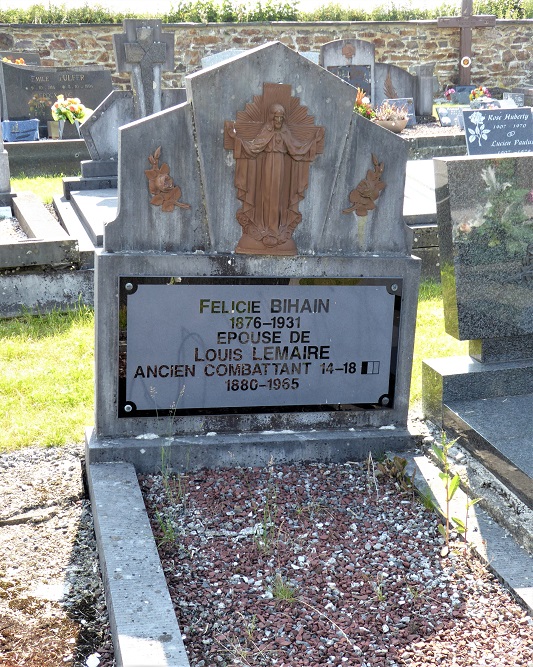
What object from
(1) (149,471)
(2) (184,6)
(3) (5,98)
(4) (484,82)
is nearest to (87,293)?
(1) (149,471)

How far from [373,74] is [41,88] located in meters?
5.86

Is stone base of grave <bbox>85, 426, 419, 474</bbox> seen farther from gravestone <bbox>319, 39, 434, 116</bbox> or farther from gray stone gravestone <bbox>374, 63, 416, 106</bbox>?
gray stone gravestone <bbox>374, 63, 416, 106</bbox>

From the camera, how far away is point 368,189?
150 inches

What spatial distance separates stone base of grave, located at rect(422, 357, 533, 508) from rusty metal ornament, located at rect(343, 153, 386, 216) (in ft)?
3.29

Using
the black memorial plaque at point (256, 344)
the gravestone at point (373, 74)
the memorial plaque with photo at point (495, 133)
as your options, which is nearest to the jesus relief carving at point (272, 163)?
the black memorial plaque at point (256, 344)

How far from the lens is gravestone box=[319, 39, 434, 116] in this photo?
1480cm

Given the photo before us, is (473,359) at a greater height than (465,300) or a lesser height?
lesser

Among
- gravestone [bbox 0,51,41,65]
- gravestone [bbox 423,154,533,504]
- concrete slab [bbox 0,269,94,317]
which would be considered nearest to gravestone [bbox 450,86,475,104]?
gravestone [bbox 0,51,41,65]

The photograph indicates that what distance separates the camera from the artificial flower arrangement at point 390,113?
1388 cm

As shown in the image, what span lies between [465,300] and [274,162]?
1.26 meters

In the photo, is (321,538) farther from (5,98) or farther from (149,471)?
(5,98)

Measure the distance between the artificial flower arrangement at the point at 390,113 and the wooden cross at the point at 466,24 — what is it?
6391mm

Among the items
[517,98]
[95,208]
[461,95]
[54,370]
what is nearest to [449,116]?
[517,98]

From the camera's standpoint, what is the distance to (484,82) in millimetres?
20922
